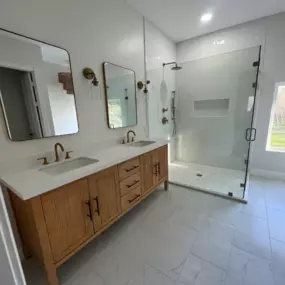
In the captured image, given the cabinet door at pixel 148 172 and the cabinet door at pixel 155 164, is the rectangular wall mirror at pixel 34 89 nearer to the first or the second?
the cabinet door at pixel 148 172

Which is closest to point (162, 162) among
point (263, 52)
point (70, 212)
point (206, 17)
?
point (70, 212)

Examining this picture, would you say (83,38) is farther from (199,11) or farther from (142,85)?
(199,11)

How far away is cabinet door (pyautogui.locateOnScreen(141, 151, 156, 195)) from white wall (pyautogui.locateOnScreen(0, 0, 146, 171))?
55cm

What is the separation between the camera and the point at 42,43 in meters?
1.43

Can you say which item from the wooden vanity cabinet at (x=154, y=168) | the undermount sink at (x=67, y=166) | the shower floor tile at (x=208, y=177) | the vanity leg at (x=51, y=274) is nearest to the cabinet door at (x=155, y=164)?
the wooden vanity cabinet at (x=154, y=168)

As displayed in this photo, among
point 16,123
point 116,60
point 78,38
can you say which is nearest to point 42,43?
point 78,38

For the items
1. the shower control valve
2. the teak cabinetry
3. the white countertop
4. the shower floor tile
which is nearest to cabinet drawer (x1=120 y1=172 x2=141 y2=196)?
the teak cabinetry

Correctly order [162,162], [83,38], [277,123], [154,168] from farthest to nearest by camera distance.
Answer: [277,123] < [162,162] < [154,168] < [83,38]

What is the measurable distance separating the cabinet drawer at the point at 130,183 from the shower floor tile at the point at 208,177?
45.9 inches

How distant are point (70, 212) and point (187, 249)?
3.73ft

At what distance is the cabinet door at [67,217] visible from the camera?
3.74 ft

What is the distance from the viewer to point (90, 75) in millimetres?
1801

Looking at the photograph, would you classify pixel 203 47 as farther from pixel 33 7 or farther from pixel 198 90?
pixel 33 7

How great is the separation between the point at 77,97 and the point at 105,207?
3.90 ft
